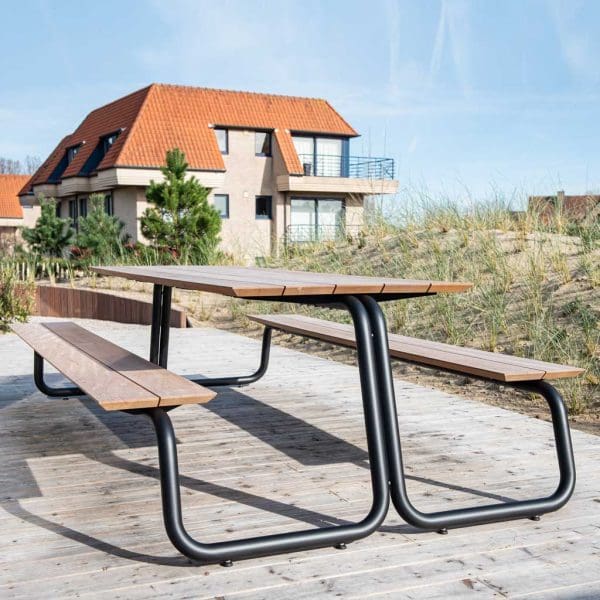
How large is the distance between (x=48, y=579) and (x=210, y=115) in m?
32.0

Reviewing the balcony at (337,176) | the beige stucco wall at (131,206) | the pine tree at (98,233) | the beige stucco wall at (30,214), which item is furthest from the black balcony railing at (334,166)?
the beige stucco wall at (30,214)

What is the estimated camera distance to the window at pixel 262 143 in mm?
34344

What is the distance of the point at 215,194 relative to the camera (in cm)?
3347

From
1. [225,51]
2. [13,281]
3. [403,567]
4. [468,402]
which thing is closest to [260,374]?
[468,402]

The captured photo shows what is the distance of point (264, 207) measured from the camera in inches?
1385

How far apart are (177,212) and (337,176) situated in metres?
13.5

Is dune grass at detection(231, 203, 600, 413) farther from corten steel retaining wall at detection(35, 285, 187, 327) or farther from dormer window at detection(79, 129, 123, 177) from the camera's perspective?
dormer window at detection(79, 129, 123, 177)

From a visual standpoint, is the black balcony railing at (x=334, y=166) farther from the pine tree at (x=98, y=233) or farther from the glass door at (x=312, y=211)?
the pine tree at (x=98, y=233)

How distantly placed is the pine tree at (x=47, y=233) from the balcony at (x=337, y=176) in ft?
34.3

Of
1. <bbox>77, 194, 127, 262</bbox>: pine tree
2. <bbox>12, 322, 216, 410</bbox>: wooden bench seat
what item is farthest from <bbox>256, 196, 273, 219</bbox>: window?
<bbox>12, 322, 216, 410</bbox>: wooden bench seat

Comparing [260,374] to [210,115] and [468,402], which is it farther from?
[210,115]

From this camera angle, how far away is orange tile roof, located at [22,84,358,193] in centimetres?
3155

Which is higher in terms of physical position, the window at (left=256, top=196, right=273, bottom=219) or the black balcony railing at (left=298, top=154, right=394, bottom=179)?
the black balcony railing at (left=298, top=154, right=394, bottom=179)

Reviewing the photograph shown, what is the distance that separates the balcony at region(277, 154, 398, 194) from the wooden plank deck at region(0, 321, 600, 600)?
2779 centimetres
